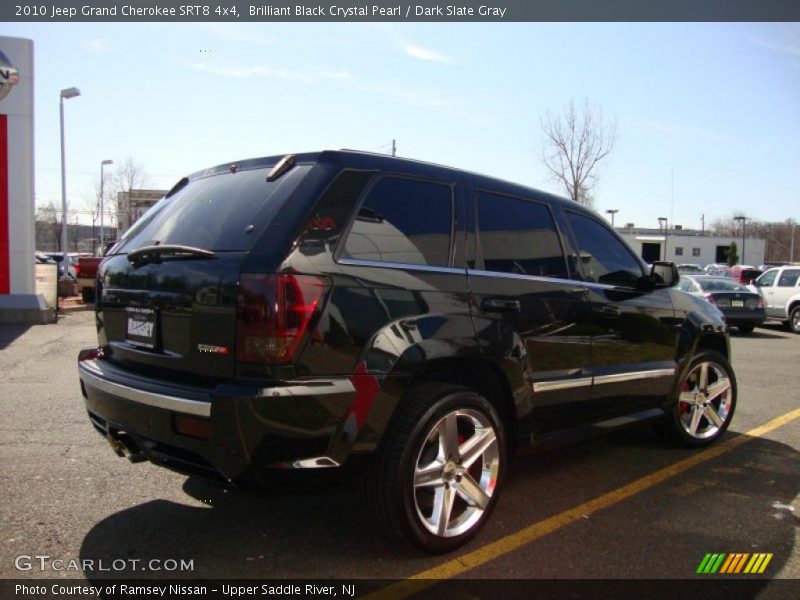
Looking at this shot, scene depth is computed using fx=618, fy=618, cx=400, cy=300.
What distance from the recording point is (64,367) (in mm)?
8227

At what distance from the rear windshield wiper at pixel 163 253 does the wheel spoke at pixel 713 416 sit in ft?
13.9

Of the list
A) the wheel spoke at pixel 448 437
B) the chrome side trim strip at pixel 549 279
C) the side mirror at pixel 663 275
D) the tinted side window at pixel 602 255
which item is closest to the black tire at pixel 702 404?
the side mirror at pixel 663 275

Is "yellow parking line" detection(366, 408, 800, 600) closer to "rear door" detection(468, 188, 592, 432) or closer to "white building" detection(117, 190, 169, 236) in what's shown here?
"rear door" detection(468, 188, 592, 432)

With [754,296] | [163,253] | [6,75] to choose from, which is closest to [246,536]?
[163,253]

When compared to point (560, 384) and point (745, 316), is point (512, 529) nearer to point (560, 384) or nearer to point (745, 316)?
point (560, 384)

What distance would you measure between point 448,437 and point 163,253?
1636 mm

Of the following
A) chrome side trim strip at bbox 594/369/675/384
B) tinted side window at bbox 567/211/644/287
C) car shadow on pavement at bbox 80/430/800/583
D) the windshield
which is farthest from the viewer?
the windshield

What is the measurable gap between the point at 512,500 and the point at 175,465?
6.66 feet

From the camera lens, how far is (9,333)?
38.4ft

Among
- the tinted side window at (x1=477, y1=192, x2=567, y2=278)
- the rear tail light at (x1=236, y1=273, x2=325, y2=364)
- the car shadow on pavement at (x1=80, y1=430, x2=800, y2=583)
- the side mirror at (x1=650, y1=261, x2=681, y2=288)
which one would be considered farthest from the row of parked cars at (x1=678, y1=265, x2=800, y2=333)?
the rear tail light at (x1=236, y1=273, x2=325, y2=364)

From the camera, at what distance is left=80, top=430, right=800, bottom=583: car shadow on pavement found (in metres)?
2.92

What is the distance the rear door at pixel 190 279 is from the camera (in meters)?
2.66

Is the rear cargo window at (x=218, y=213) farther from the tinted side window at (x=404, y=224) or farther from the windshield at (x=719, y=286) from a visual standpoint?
the windshield at (x=719, y=286)

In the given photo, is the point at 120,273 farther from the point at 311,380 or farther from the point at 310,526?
the point at 310,526
